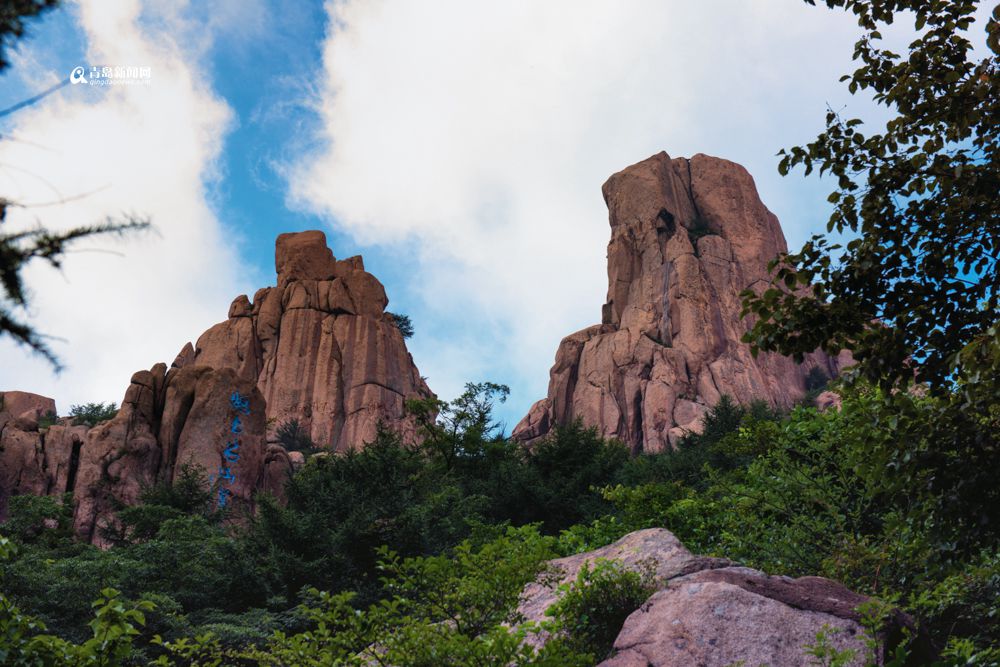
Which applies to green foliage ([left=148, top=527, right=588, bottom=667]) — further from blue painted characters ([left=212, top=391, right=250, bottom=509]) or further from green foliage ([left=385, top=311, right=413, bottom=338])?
green foliage ([left=385, top=311, right=413, bottom=338])

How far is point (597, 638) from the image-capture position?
316 inches

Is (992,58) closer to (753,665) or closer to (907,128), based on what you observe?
(907,128)

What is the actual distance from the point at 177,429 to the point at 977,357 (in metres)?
29.4

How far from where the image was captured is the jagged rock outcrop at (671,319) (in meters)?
53.1

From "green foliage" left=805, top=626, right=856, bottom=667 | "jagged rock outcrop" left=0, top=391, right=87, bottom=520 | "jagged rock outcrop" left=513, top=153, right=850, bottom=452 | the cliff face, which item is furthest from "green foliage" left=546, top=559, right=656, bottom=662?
"jagged rock outcrop" left=513, top=153, right=850, bottom=452

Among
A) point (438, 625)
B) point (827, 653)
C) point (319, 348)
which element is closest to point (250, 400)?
point (319, 348)

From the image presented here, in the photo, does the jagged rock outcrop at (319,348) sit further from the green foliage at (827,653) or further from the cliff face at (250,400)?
the green foliage at (827,653)

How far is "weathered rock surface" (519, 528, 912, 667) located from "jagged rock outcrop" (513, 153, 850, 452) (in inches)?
1672

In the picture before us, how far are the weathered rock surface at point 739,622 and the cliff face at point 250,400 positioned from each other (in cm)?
2210

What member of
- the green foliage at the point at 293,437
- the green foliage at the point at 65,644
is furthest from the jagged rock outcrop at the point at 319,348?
the green foliage at the point at 65,644

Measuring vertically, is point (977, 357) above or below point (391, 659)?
above

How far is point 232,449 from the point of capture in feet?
95.6

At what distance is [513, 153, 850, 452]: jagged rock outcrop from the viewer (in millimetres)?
53094

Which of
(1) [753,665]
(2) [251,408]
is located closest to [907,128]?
(1) [753,665]
